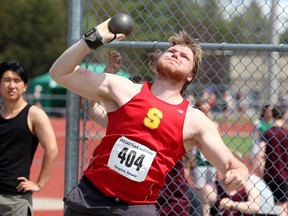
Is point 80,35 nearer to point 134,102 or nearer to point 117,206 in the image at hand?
point 134,102

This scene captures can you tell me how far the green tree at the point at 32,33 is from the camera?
4778 centimetres

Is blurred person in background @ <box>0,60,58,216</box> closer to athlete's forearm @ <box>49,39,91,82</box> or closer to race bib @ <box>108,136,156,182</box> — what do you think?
athlete's forearm @ <box>49,39,91,82</box>

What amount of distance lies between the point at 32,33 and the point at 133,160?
45104mm

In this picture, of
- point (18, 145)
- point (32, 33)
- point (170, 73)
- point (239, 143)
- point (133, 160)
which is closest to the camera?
point (133, 160)

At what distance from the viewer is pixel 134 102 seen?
450 cm

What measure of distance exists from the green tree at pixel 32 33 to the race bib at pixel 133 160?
43.5 meters

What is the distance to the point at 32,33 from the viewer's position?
48.7m

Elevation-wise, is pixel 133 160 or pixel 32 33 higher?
pixel 32 33

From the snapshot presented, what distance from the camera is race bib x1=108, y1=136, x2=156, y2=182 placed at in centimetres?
443

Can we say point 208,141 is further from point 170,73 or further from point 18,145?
point 18,145

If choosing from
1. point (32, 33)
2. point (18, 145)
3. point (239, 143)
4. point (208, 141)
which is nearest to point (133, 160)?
point (208, 141)

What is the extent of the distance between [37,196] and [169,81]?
8.89 m

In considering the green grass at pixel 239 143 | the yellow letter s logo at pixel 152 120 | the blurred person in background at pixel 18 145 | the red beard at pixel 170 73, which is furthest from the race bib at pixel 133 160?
the green grass at pixel 239 143

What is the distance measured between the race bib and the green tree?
43469mm
